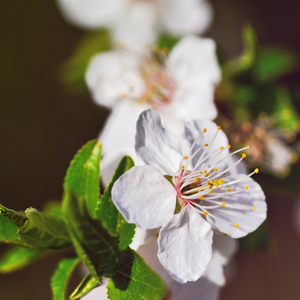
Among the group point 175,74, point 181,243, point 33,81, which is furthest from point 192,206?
point 33,81

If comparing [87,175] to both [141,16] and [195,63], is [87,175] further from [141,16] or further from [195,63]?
[141,16]

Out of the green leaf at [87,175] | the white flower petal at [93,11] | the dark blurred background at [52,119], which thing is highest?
the white flower petal at [93,11]

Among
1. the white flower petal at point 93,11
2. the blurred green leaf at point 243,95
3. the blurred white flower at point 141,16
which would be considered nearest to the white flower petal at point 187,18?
the blurred white flower at point 141,16

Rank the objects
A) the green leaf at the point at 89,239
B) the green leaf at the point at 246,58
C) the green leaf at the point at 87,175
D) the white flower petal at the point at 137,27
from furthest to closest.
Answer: the white flower petal at the point at 137,27 → the green leaf at the point at 246,58 → the green leaf at the point at 87,175 → the green leaf at the point at 89,239

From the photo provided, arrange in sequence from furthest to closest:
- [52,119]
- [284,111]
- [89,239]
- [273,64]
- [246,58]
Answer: [52,119] → [273,64] → [284,111] → [246,58] → [89,239]

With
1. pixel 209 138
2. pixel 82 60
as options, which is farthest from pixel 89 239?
pixel 82 60

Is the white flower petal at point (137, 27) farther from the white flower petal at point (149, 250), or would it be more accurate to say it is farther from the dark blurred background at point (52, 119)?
the white flower petal at point (149, 250)

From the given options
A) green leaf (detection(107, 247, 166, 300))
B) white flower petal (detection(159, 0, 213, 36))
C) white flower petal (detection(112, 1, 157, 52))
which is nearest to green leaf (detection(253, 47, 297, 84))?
white flower petal (detection(159, 0, 213, 36))
